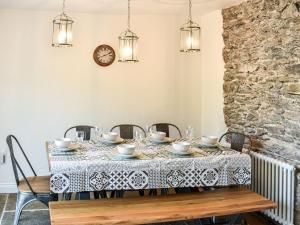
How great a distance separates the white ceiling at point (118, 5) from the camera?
4.27 metres

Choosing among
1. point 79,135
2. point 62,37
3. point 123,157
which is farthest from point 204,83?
point 123,157

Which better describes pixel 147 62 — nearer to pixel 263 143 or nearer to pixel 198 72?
pixel 198 72

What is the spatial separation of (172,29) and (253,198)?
277cm

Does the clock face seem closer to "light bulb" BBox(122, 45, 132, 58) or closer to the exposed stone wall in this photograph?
"light bulb" BBox(122, 45, 132, 58)

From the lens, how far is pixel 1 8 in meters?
4.63

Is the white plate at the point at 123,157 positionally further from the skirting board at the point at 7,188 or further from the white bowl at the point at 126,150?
the skirting board at the point at 7,188

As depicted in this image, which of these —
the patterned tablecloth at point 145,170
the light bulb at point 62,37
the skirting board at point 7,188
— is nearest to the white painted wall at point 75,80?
the skirting board at point 7,188

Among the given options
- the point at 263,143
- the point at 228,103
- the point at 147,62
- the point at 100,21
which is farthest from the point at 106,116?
the point at 263,143

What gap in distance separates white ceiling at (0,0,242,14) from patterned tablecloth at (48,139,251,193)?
1.84m

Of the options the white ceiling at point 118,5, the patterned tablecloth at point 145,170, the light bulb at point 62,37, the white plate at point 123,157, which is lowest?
the patterned tablecloth at point 145,170

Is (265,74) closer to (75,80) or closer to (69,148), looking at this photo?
(69,148)

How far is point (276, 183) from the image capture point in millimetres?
3596

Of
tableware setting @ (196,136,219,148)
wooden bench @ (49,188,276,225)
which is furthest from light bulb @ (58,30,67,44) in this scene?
tableware setting @ (196,136,219,148)

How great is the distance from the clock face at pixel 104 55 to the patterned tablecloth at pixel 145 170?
1797mm
